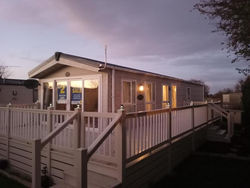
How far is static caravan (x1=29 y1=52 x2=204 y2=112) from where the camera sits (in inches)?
241

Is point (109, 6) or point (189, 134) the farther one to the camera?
point (109, 6)

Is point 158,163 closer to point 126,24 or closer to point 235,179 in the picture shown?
point 235,179

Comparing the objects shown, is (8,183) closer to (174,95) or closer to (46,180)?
(46,180)

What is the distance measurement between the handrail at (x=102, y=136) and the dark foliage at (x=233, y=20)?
4.51 m

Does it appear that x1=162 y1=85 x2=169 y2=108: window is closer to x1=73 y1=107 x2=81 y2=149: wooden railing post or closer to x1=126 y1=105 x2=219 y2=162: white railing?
x1=126 y1=105 x2=219 y2=162: white railing

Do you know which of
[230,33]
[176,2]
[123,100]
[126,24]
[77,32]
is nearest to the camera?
[230,33]

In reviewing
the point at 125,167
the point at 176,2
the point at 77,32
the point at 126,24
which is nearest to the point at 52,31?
the point at 77,32

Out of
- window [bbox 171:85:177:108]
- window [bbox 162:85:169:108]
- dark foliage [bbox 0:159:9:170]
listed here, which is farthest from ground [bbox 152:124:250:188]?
window [bbox 171:85:177:108]

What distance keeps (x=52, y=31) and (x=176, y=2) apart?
9.07m

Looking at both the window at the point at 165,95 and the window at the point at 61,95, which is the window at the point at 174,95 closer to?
the window at the point at 165,95

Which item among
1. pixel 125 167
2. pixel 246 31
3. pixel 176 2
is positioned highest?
pixel 176 2

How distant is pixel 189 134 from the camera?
561 centimetres

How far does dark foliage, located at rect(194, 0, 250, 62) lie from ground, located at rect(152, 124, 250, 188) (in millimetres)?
3113

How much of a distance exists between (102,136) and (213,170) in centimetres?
Answer: 334
